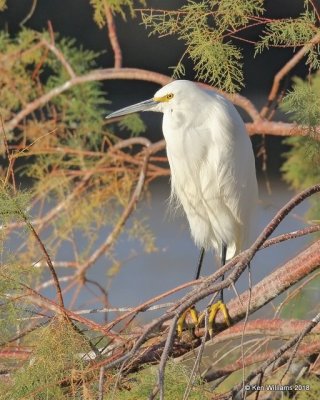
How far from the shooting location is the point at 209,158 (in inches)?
62.6

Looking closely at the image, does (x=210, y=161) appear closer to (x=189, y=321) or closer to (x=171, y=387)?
(x=189, y=321)

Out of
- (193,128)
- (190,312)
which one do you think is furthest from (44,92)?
(190,312)

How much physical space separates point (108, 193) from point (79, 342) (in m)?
1.30

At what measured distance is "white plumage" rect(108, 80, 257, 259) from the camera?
155cm

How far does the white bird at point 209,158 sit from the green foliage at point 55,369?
1.93ft

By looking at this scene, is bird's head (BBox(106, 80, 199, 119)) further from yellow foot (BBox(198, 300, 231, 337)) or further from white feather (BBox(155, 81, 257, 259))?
yellow foot (BBox(198, 300, 231, 337))

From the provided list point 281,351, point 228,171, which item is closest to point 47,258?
point 281,351

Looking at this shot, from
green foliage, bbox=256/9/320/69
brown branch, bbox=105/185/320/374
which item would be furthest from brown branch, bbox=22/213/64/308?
green foliage, bbox=256/9/320/69

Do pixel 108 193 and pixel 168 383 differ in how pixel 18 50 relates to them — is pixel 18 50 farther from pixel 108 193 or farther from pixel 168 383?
pixel 168 383

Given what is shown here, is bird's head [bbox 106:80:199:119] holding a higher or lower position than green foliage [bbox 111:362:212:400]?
higher

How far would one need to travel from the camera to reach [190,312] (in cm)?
133

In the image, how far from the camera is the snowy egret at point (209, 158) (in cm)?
155

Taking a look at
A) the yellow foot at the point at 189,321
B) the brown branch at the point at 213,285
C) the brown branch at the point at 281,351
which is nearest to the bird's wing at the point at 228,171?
the yellow foot at the point at 189,321

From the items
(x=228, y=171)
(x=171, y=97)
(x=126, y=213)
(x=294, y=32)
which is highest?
(x=294, y=32)
